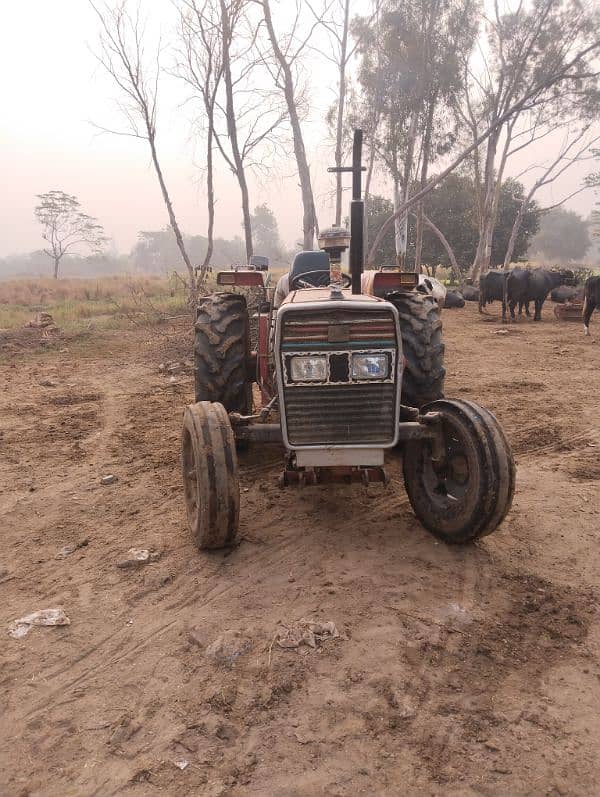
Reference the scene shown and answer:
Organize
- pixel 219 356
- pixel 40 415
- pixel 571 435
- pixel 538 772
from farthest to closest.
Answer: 1. pixel 40 415
2. pixel 571 435
3. pixel 219 356
4. pixel 538 772

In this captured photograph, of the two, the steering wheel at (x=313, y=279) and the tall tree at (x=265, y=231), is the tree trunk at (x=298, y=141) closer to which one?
the steering wheel at (x=313, y=279)

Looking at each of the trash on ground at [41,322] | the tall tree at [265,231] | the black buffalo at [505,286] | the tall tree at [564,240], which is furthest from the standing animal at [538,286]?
the tall tree at [265,231]

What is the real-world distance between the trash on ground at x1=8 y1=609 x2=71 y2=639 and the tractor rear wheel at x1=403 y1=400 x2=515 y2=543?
203 cm

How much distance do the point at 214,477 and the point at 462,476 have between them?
1411mm

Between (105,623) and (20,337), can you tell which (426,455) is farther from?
(20,337)

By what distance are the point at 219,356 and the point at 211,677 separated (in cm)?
235

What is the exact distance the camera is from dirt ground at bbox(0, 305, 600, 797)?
6.22ft

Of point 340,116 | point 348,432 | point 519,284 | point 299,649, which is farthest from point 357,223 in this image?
point 340,116

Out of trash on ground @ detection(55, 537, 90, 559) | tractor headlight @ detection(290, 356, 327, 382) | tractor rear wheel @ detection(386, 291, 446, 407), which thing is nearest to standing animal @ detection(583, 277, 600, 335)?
tractor rear wheel @ detection(386, 291, 446, 407)

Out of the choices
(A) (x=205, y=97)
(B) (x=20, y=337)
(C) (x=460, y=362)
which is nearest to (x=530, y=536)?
(C) (x=460, y=362)

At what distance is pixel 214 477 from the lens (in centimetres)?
292

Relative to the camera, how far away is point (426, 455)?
3428 mm

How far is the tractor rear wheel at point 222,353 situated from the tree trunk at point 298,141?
1234 centimetres

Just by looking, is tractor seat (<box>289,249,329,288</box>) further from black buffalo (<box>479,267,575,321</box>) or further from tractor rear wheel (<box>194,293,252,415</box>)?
black buffalo (<box>479,267,575,321</box>)
